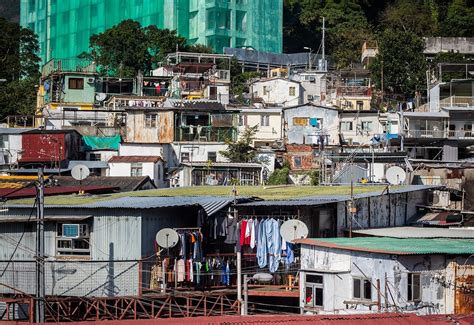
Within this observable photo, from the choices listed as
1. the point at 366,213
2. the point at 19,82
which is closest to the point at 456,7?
the point at 19,82

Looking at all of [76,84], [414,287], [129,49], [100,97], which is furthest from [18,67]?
[414,287]

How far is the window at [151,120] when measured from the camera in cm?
5141

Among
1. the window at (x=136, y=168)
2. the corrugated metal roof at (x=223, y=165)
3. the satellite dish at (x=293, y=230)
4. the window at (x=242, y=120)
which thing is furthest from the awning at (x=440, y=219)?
the window at (x=242, y=120)

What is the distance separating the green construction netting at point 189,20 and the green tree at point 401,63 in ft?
46.0

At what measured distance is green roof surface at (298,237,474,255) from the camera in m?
24.8

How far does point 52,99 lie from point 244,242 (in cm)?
3202

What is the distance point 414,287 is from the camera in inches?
984

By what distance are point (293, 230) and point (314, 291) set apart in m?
1.80

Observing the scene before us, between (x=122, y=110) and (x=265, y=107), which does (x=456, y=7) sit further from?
(x=122, y=110)

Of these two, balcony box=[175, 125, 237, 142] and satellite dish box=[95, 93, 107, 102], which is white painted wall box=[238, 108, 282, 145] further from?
satellite dish box=[95, 93, 107, 102]

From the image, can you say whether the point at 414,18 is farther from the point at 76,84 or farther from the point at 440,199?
the point at 440,199

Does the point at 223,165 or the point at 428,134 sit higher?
the point at 428,134

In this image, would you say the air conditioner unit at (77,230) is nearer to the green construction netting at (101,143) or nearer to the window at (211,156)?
the green construction netting at (101,143)

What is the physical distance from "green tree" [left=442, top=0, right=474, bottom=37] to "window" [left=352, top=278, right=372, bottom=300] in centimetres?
5017
